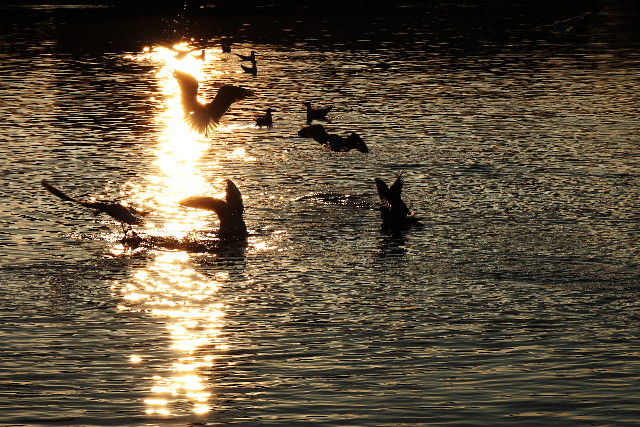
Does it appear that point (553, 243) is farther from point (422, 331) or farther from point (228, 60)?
point (228, 60)

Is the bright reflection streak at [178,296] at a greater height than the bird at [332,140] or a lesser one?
lesser

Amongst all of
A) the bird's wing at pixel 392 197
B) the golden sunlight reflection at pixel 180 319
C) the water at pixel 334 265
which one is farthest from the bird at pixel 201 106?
the bird's wing at pixel 392 197

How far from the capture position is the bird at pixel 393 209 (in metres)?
34.7

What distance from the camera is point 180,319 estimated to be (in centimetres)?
2664

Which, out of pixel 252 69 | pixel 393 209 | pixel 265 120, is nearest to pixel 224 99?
pixel 393 209

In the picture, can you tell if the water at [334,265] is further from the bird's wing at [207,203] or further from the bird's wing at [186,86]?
the bird's wing at [186,86]

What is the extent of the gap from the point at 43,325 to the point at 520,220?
49.5 feet

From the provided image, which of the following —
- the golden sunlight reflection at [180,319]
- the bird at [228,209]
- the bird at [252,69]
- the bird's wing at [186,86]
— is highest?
the bird at [252,69]

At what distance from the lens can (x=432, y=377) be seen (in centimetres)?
2289

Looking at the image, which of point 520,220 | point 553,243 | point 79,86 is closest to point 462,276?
point 553,243

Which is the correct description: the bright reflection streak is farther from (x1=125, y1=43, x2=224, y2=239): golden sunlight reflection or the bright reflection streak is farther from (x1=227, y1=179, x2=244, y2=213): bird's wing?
(x1=227, y1=179, x2=244, y2=213): bird's wing

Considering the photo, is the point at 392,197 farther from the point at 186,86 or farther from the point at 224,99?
the point at 186,86

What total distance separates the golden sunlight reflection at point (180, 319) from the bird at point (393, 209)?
231 inches

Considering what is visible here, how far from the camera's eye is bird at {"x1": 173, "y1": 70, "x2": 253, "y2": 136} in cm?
3344
